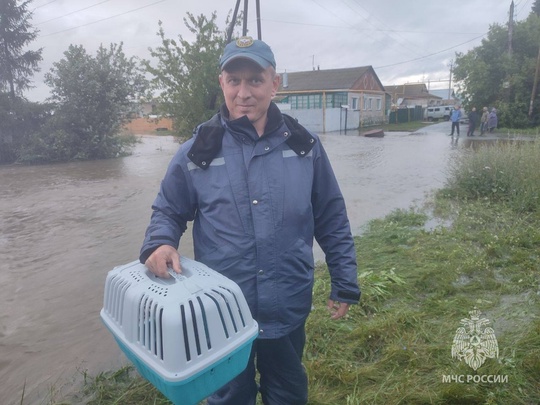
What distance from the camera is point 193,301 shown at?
134 centimetres

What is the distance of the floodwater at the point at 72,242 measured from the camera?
10.5ft

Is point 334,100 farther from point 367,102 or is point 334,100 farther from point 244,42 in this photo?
point 244,42

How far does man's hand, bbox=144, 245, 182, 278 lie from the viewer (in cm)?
153

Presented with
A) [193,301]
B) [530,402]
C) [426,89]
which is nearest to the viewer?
[193,301]

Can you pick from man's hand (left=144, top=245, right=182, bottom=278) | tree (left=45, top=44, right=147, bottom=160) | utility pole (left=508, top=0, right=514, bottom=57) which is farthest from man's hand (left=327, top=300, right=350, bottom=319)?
utility pole (left=508, top=0, right=514, bottom=57)

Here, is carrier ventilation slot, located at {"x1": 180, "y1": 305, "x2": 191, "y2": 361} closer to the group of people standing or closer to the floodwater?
the floodwater

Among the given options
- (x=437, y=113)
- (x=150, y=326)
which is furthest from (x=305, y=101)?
(x=150, y=326)

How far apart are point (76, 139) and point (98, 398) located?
52.8ft

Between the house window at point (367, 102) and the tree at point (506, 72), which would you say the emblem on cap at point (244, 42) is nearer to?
the tree at point (506, 72)

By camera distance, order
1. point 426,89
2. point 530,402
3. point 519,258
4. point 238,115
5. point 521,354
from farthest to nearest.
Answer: point 426,89, point 519,258, point 521,354, point 530,402, point 238,115

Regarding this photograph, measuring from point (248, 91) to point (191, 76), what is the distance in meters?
8.67

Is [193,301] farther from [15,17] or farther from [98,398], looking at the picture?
[15,17]

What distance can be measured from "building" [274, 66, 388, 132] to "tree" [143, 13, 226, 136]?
1741cm


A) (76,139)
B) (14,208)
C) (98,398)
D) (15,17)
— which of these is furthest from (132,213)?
(15,17)
